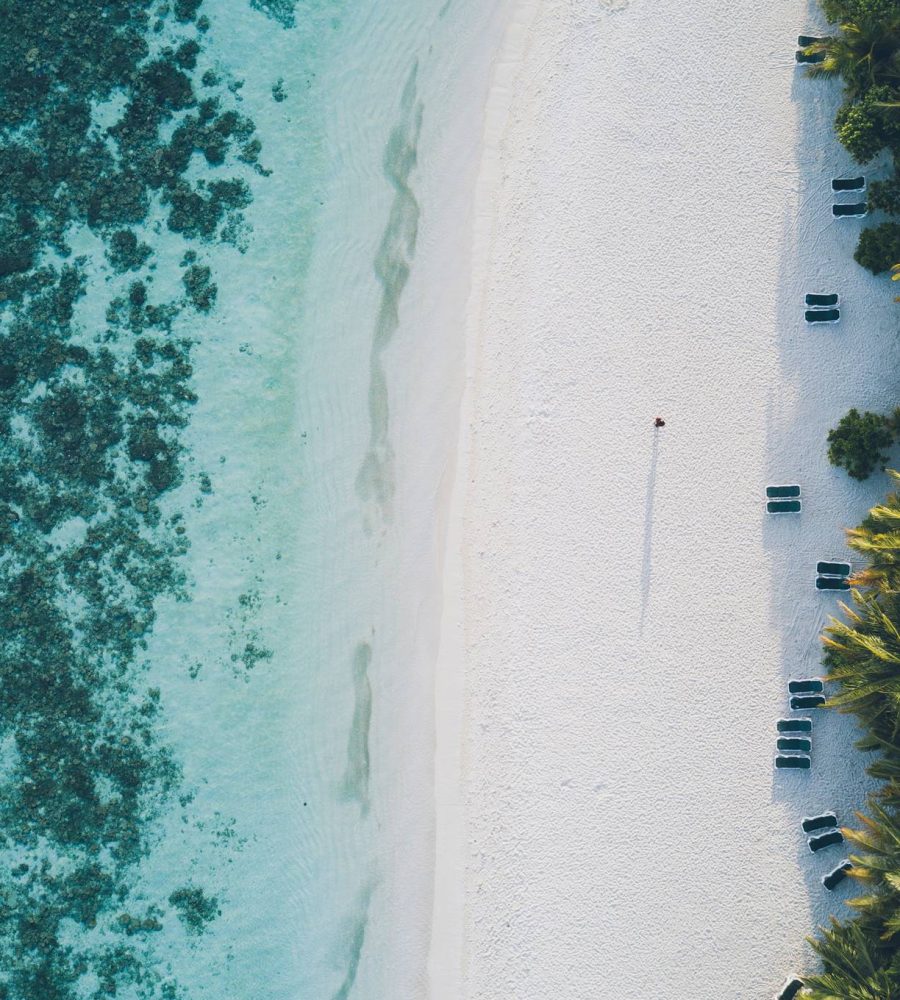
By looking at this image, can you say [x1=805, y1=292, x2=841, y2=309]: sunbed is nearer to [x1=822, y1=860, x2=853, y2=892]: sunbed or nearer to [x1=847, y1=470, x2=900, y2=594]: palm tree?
[x1=847, y1=470, x2=900, y2=594]: palm tree

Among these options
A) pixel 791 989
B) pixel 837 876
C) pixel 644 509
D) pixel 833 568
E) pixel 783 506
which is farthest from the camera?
pixel 644 509

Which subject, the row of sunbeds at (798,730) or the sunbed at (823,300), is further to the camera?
the sunbed at (823,300)

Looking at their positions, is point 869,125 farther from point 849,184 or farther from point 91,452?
point 91,452

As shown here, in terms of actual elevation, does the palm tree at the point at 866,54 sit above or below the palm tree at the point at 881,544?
above

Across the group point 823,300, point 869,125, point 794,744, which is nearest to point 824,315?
point 823,300

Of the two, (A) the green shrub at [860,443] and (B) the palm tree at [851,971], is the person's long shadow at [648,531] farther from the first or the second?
(B) the palm tree at [851,971]

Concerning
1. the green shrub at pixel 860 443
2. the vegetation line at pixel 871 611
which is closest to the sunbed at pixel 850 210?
the vegetation line at pixel 871 611
